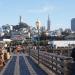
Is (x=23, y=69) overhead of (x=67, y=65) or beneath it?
beneath

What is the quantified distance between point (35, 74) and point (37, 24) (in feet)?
33.2

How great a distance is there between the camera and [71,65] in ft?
53.7

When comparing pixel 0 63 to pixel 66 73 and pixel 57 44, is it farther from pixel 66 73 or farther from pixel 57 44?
pixel 57 44

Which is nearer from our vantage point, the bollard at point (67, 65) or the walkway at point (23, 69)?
the bollard at point (67, 65)

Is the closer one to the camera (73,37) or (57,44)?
(57,44)

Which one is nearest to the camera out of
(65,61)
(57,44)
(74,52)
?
(65,61)

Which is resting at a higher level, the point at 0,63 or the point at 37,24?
the point at 37,24

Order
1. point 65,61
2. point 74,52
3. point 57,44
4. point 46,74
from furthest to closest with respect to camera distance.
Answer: point 57,44
point 46,74
point 74,52
point 65,61

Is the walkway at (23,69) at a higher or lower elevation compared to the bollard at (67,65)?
lower

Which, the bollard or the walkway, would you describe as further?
the walkway

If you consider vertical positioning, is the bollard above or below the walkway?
above

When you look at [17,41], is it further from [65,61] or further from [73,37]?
[65,61]

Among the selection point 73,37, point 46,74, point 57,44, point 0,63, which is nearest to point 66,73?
point 46,74

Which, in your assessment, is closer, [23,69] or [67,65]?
[67,65]
